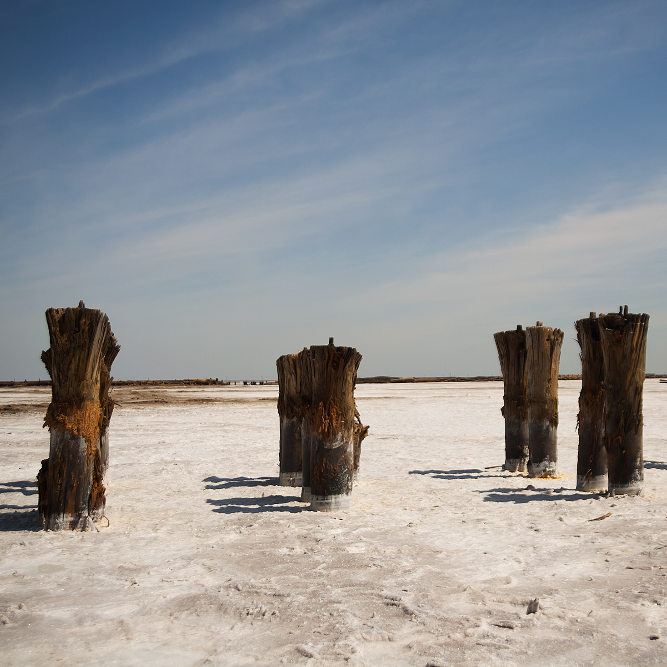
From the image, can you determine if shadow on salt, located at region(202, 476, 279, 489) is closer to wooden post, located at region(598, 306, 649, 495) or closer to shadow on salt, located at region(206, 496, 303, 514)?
shadow on salt, located at region(206, 496, 303, 514)

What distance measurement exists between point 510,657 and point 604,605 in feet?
3.47

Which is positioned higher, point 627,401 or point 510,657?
point 627,401

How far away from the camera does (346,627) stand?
365cm

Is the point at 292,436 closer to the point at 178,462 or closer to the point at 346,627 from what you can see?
the point at 178,462

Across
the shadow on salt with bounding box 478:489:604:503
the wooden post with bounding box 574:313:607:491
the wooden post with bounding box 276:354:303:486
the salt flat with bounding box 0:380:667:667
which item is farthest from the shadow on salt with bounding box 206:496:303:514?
the wooden post with bounding box 574:313:607:491

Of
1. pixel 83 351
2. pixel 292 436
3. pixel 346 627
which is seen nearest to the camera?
pixel 346 627

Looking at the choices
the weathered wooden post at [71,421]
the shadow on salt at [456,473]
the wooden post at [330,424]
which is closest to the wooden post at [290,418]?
the wooden post at [330,424]

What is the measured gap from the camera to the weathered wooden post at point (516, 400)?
9.72 meters

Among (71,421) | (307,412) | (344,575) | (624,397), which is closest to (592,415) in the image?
(624,397)

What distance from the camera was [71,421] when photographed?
6012 mm

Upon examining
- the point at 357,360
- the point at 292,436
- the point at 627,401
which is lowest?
the point at 292,436

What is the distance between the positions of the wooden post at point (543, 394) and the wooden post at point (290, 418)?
3.55 metres

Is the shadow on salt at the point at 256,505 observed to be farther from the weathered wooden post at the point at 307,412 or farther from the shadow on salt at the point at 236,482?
the shadow on salt at the point at 236,482

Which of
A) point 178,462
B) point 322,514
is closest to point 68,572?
point 322,514
